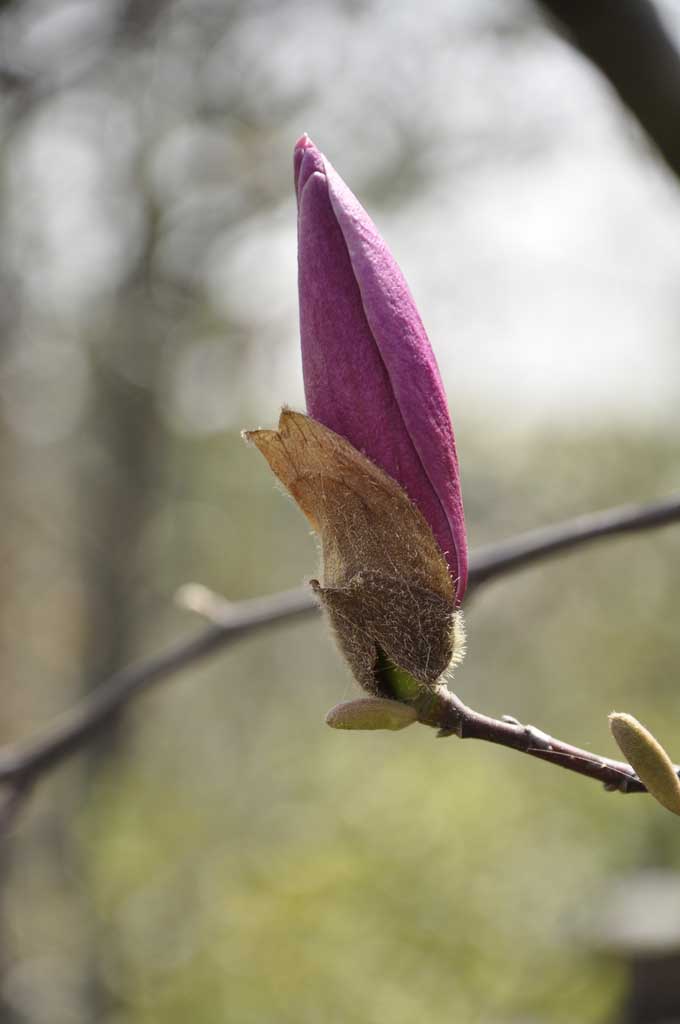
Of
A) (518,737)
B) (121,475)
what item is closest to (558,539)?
(518,737)

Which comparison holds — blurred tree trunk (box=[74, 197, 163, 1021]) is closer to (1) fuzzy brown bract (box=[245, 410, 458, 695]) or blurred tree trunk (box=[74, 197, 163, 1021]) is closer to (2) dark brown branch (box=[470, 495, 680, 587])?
(2) dark brown branch (box=[470, 495, 680, 587])

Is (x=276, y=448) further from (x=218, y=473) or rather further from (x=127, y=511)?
(x=218, y=473)

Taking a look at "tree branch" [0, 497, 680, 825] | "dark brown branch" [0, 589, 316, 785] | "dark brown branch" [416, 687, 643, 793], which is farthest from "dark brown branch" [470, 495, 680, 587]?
"dark brown branch" [416, 687, 643, 793]

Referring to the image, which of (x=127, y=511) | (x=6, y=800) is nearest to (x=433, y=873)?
(x=127, y=511)

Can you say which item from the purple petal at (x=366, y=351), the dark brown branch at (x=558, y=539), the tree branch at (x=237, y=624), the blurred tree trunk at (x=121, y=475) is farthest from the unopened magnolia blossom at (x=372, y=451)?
the blurred tree trunk at (x=121, y=475)

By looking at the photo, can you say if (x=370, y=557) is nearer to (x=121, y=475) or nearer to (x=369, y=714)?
(x=369, y=714)

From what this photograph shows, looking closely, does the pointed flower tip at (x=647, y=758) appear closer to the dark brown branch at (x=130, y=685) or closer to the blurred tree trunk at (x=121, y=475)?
the dark brown branch at (x=130, y=685)
